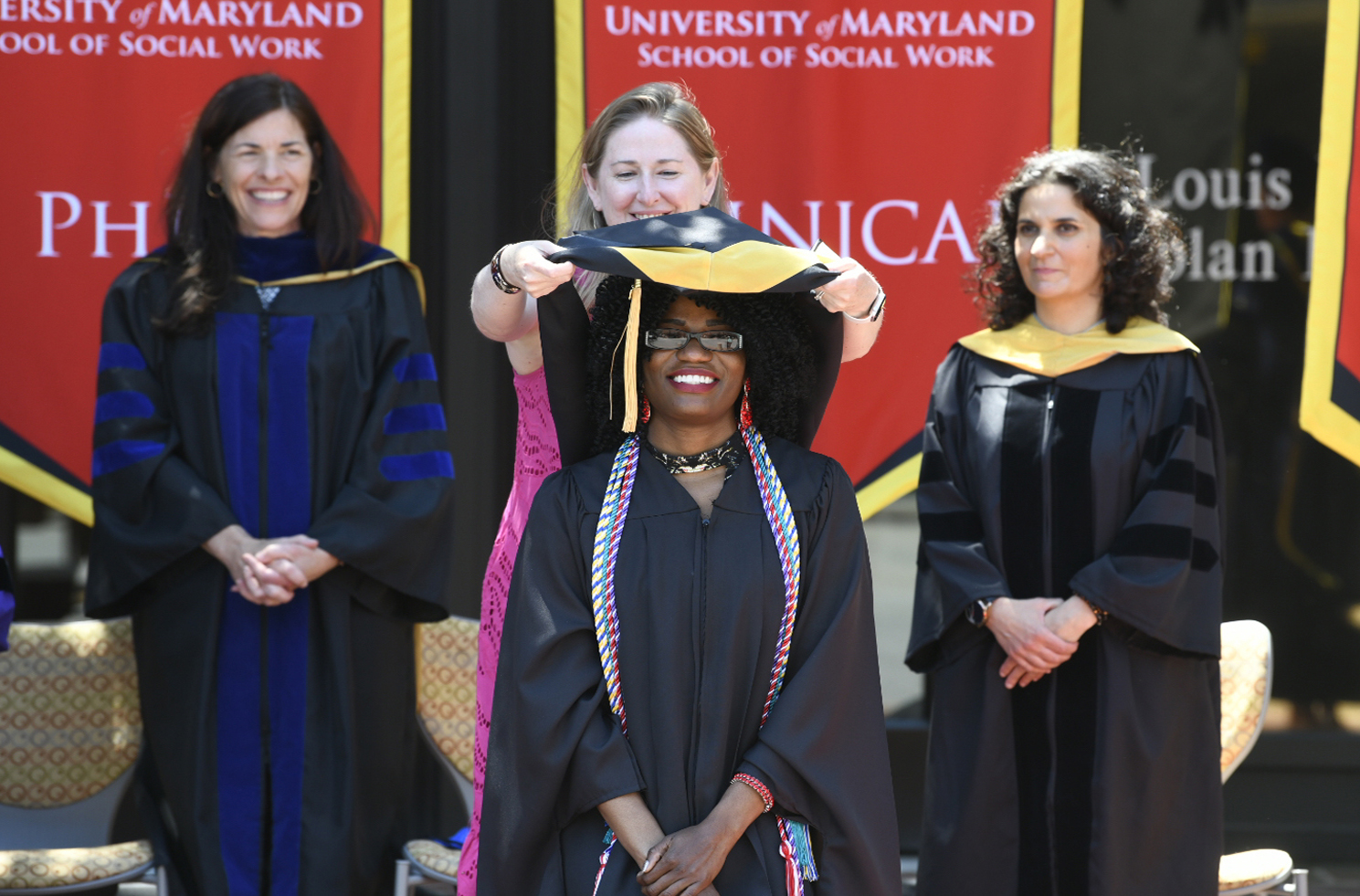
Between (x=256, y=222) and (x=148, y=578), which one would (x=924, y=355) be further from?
(x=148, y=578)

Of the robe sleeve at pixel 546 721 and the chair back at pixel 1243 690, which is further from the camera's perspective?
the chair back at pixel 1243 690

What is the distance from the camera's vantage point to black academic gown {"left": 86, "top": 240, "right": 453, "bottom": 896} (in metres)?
3.89

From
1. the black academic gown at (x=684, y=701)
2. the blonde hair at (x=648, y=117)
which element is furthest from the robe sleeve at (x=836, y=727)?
the blonde hair at (x=648, y=117)

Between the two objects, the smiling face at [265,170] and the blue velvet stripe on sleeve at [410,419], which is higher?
the smiling face at [265,170]

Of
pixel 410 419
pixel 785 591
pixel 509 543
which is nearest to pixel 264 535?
pixel 410 419

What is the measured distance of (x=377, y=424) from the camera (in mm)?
3969

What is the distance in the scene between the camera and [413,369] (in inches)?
159

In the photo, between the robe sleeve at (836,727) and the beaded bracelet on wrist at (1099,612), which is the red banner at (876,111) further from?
the robe sleeve at (836,727)

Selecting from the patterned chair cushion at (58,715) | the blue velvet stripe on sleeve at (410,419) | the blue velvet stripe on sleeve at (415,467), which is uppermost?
the blue velvet stripe on sleeve at (410,419)

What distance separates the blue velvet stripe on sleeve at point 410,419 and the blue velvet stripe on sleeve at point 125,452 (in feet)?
1.85

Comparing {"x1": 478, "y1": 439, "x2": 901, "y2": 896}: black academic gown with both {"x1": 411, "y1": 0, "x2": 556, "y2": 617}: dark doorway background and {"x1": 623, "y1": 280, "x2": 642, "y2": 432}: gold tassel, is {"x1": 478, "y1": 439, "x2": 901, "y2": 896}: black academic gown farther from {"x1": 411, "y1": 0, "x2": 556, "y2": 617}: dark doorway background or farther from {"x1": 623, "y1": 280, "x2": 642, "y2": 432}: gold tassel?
{"x1": 411, "y1": 0, "x2": 556, "y2": 617}: dark doorway background

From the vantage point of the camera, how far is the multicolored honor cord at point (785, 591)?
2.57 m

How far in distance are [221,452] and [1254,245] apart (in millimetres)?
3274

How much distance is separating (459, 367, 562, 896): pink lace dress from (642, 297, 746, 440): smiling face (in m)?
0.33
